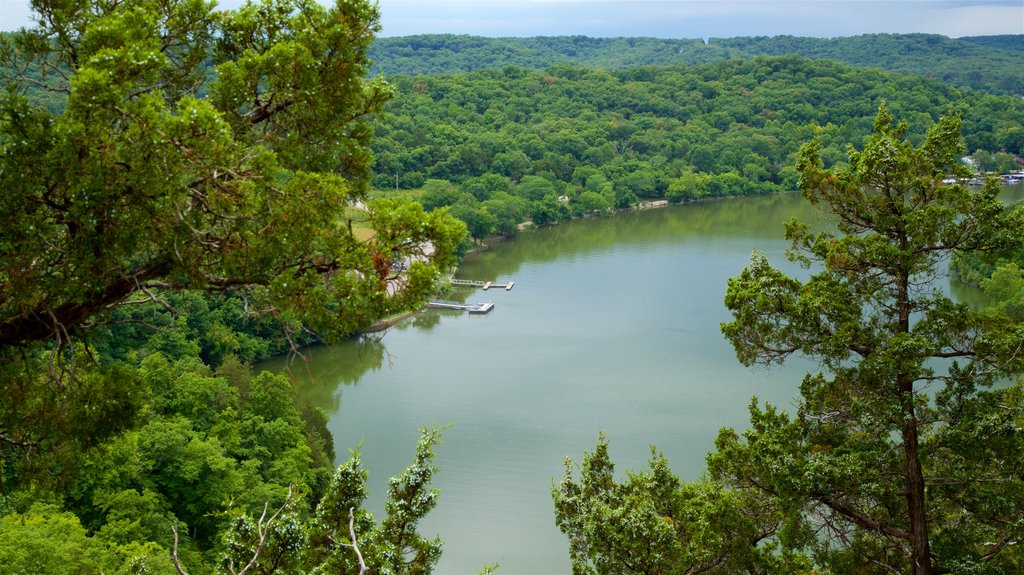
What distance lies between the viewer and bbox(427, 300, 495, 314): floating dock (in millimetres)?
21234

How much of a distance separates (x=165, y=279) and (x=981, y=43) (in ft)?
333

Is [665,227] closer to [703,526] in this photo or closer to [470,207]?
[470,207]

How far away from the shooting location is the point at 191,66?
3605mm

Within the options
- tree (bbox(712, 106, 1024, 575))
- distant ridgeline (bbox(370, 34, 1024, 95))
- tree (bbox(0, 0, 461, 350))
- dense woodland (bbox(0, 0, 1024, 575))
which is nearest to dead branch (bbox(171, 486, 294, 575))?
dense woodland (bbox(0, 0, 1024, 575))

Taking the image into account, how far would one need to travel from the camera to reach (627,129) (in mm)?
42062

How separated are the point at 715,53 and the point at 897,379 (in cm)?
8709

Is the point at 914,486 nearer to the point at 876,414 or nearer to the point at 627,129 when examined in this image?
the point at 876,414

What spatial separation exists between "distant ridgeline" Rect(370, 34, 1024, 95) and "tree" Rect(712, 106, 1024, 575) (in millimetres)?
61398

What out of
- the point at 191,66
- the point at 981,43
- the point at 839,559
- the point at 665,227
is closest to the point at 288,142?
the point at 191,66

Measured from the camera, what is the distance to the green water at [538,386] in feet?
38.4

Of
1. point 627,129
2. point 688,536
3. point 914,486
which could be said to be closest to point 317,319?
point 688,536

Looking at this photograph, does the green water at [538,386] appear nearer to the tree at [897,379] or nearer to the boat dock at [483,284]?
the boat dock at [483,284]

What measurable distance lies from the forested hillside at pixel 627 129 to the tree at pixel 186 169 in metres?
23.4

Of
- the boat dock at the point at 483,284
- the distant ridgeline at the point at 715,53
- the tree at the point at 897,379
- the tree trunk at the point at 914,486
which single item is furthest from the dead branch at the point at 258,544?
the distant ridgeline at the point at 715,53
